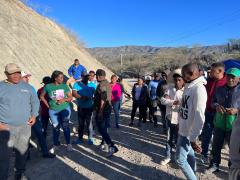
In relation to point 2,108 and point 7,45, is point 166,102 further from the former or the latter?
point 7,45

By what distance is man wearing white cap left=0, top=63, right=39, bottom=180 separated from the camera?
517 cm

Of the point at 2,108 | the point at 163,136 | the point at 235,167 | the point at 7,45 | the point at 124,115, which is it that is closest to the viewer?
the point at 235,167


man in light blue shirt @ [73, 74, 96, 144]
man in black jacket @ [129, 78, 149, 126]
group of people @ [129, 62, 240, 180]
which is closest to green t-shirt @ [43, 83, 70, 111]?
man in light blue shirt @ [73, 74, 96, 144]

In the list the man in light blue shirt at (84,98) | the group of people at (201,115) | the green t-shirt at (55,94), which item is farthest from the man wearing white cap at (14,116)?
the group of people at (201,115)

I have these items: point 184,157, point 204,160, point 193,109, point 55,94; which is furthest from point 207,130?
point 55,94

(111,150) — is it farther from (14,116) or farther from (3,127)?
(3,127)

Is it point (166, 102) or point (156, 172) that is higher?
point (166, 102)

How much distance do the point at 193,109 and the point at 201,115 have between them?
0.15 metres

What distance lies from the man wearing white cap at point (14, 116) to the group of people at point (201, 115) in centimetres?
254

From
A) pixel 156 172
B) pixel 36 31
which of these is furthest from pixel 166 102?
pixel 36 31

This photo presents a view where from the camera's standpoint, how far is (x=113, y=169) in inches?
251

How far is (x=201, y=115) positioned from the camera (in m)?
4.25

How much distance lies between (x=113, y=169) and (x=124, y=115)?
6863 millimetres

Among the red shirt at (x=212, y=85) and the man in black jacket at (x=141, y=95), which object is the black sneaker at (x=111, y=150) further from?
the man in black jacket at (x=141, y=95)
